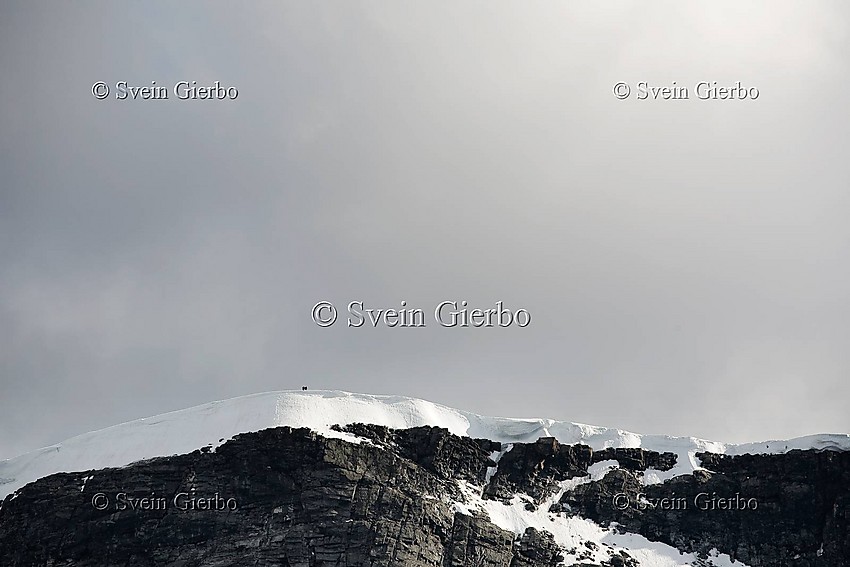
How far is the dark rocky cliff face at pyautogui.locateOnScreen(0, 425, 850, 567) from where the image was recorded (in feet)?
307

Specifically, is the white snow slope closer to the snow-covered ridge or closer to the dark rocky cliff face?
the snow-covered ridge

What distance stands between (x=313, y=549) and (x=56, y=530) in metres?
26.8

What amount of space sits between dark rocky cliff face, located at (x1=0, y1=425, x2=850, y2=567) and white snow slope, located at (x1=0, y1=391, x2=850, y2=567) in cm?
169

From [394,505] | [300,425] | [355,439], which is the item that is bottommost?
[394,505]

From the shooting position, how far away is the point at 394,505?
9675 centimetres

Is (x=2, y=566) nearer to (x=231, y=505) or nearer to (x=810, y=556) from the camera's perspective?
(x=231, y=505)

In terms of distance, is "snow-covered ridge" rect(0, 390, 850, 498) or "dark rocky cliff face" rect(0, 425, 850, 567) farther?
"snow-covered ridge" rect(0, 390, 850, 498)

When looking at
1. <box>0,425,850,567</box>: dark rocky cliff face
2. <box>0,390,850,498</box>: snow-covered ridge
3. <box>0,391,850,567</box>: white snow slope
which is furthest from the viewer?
A: <box>0,390,850,498</box>: snow-covered ridge

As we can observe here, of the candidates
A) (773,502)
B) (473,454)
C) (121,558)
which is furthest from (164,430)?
(773,502)

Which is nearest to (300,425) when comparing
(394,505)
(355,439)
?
(355,439)

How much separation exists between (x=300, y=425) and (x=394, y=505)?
1375 centimetres

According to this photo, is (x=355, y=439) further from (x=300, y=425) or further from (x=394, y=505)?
(x=394, y=505)

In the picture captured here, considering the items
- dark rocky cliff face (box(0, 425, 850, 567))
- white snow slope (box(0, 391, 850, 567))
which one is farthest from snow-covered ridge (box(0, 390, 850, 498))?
dark rocky cliff face (box(0, 425, 850, 567))

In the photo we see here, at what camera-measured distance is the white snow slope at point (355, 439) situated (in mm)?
102000
